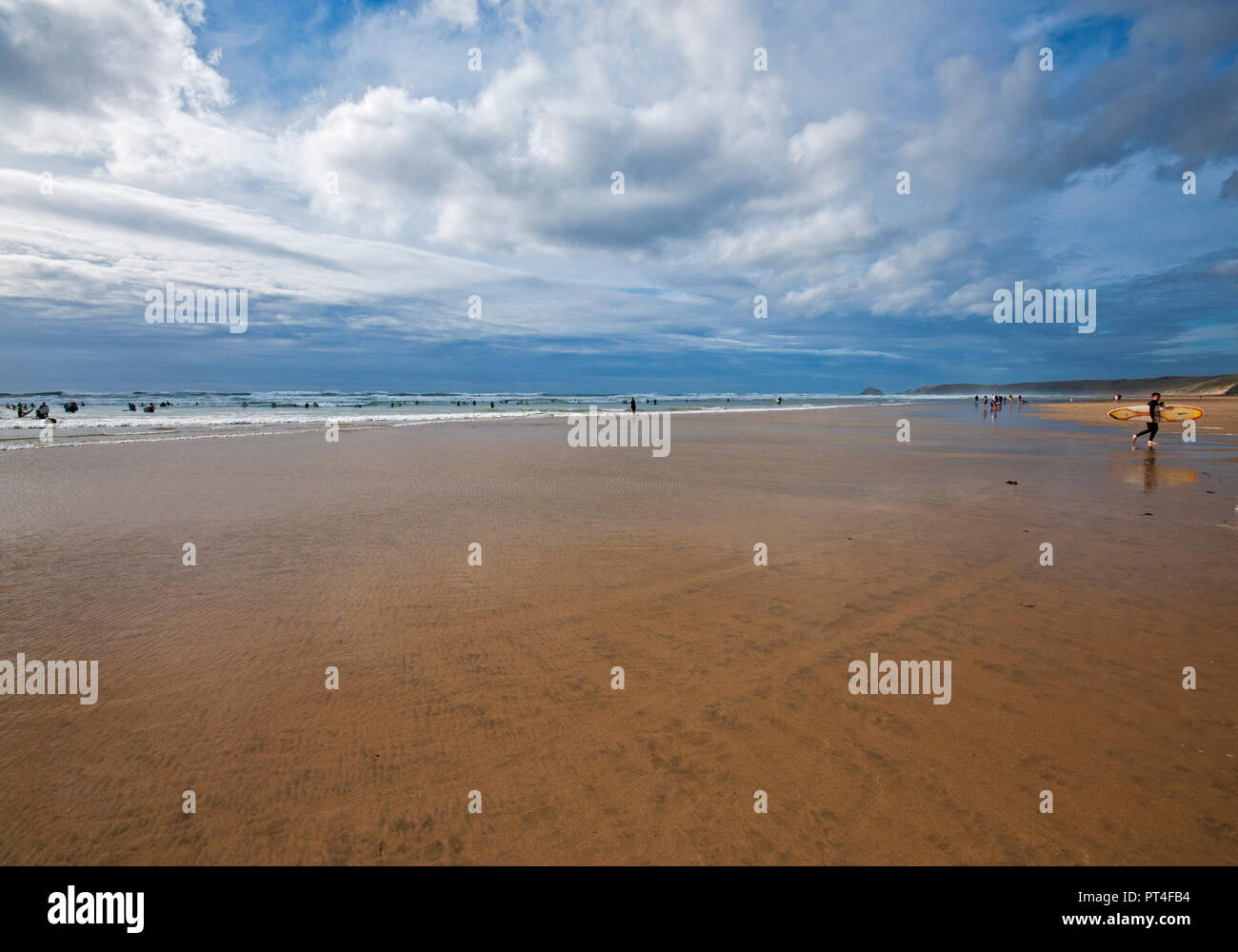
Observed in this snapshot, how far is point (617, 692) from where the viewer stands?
4.47 meters

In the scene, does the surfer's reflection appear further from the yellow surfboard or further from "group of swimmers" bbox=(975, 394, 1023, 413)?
"group of swimmers" bbox=(975, 394, 1023, 413)

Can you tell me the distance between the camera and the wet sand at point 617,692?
10.1 ft

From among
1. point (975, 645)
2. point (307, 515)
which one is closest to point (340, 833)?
point (975, 645)

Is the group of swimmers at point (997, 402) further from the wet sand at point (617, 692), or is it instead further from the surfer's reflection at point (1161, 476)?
the wet sand at point (617, 692)

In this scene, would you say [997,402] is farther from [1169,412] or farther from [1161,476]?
[1161,476]

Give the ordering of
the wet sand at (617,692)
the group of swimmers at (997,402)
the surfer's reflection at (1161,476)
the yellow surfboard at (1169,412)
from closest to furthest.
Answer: the wet sand at (617,692) → the surfer's reflection at (1161,476) → the yellow surfboard at (1169,412) → the group of swimmers at (997,402)

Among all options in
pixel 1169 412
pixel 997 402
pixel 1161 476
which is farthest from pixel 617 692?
pixel 997 402

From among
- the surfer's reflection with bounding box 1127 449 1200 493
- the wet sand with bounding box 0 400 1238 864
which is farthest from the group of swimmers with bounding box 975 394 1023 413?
the wet sand with bounding box 0 400 1238 864

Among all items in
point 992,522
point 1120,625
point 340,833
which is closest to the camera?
point 340,833

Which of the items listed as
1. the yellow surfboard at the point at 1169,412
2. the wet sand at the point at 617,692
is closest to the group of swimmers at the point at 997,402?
the yellow surfboard at the point at 1169,412

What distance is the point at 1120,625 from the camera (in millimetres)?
5520

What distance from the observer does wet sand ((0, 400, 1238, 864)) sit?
10.1 ft
